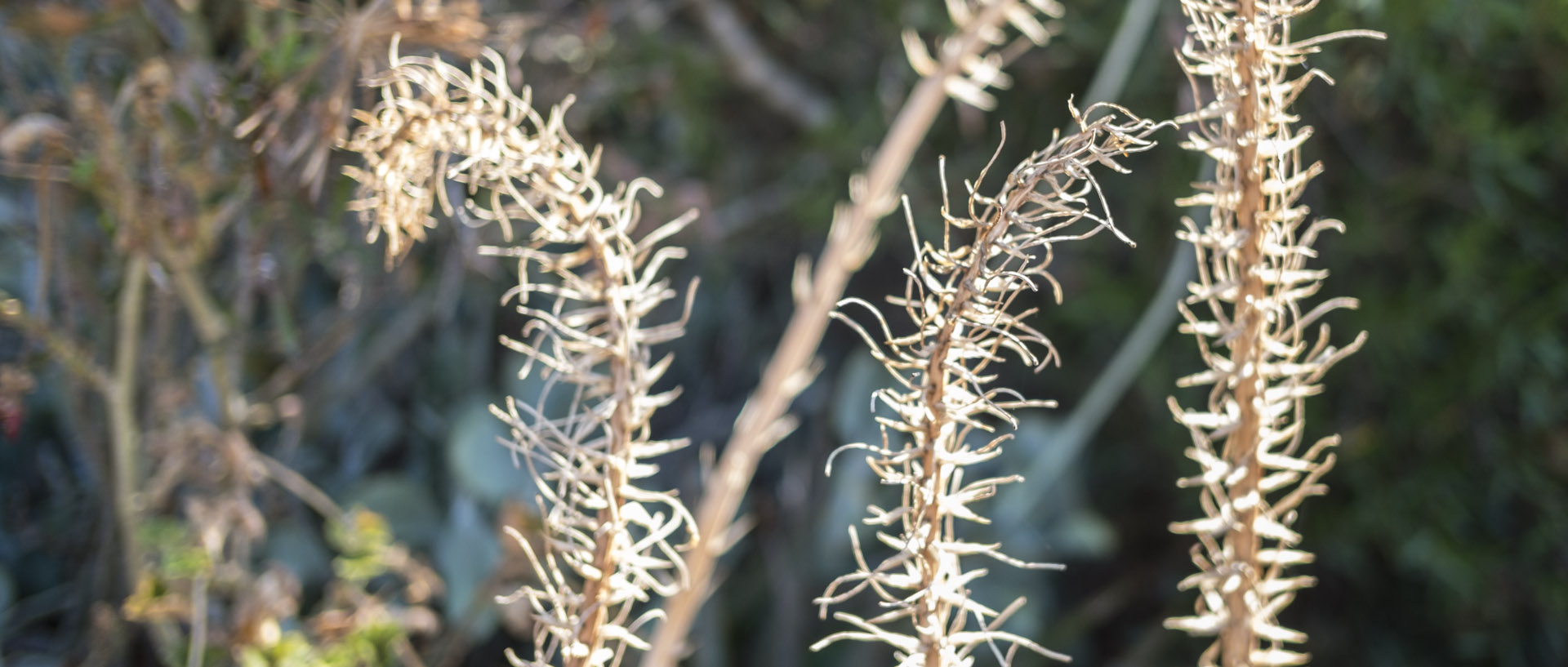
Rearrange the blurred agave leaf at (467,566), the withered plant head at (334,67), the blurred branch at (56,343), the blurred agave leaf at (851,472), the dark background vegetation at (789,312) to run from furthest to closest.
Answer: the blurred agave leaf at (851,472), the blurred agave leaf at (467,566), the dark background vegetation at (789,312), the blurred branch at (56,343), the withered plant head at (334,67)

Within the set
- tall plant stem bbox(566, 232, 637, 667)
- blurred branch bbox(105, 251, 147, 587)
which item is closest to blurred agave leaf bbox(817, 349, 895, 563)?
blurred branch bbox(105, 251, 147, 587)

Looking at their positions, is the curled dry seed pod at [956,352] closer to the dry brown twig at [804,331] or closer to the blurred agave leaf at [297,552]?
the dry brown twig at [804,331]

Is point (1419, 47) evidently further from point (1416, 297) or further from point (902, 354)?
point (902, 354)

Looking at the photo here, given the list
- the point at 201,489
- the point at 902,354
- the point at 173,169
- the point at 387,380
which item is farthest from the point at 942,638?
the point at 387,380

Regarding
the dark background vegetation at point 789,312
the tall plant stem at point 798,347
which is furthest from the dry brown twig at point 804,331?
the dark background vegetation at point 789,312

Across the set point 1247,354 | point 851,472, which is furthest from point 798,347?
point 851,472
